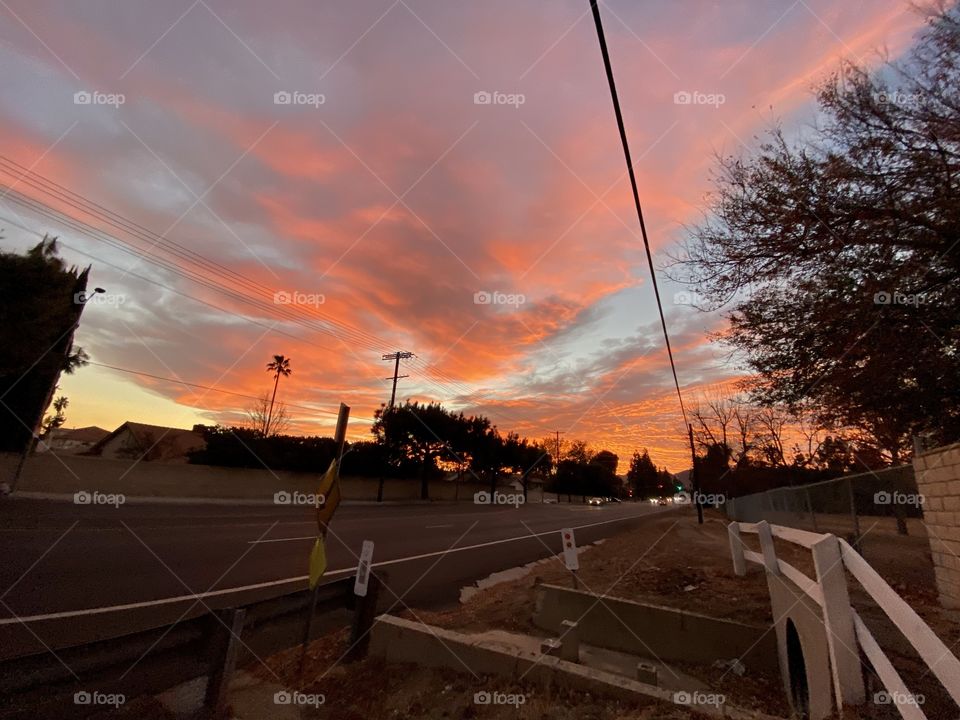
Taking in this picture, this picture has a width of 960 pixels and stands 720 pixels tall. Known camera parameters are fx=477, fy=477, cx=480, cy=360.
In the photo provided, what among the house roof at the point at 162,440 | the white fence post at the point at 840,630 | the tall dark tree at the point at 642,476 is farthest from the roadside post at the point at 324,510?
the tall dark tree at the point at 642,476

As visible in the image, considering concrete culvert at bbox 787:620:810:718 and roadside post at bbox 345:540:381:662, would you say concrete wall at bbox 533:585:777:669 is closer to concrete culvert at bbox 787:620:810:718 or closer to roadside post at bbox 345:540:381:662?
concrete culvert at bbox 787:620:810:718

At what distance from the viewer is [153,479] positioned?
81.9 feet

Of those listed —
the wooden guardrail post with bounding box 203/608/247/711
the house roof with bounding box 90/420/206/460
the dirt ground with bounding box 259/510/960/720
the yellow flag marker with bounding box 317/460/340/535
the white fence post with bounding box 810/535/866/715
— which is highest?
the house roof with bounding box 90/420/206/460

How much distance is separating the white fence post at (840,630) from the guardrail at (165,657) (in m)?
4.00

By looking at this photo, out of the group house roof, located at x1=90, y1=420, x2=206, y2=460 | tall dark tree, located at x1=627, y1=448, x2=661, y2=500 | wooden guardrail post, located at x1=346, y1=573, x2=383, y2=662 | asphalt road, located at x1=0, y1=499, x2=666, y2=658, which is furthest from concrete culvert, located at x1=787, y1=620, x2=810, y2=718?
tall dark tree, located at x1=627, y1=448, x2=661, y2=500

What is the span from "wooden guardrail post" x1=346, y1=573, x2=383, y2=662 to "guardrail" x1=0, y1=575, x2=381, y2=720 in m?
0.03

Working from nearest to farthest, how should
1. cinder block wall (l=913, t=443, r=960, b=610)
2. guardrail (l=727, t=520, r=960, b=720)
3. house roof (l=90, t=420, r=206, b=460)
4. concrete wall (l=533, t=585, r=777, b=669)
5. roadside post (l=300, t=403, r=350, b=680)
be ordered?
guardrail (l=727, t=520, r=960, b=720), roadside post (l=300, t=403, r=350, b=680), cinder block wall (l=913, t=443, r=960, b=610), concrete wall (l=533, t=585, r=777, b=669), house roof (l=90, t=420, r=206, b=460)

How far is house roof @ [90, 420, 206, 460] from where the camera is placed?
134 ft

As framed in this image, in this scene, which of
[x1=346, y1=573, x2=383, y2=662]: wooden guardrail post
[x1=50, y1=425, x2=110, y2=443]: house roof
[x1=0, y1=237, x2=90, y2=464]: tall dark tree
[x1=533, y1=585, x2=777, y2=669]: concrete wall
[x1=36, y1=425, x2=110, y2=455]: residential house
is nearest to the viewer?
[x1=346, y1=573, x2=383, y2=662]: wooden guardrail post

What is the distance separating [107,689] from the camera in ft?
9.55

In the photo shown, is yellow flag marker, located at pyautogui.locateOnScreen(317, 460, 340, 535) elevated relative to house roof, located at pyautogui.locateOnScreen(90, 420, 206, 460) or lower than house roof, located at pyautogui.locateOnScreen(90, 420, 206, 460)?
lower

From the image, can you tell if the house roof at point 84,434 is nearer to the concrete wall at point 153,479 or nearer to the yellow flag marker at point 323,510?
the concrete wall at point 153,479

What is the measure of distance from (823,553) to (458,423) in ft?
178

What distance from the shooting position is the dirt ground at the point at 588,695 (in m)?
3.90
